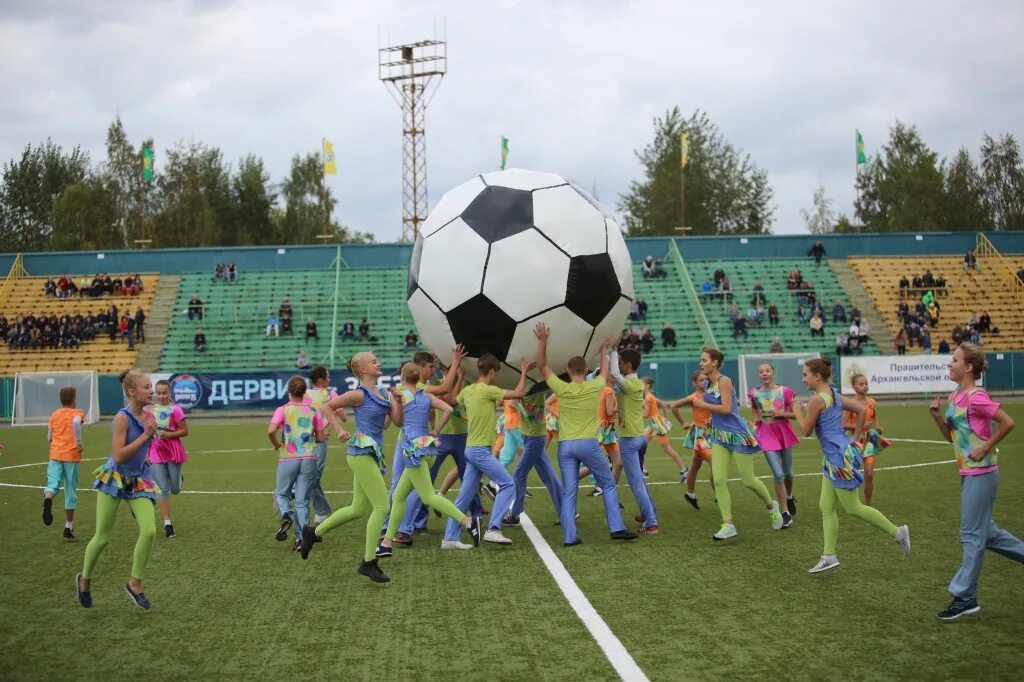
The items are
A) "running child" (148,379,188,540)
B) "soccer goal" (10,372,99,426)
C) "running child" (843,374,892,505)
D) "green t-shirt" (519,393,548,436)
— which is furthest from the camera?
"soccer goal" (10,372,99,426)

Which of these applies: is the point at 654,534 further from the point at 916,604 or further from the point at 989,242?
the point at 989,242

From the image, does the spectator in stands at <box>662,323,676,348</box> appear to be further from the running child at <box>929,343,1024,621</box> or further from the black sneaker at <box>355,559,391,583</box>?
the running child at <box>929,343,1024,621</box>

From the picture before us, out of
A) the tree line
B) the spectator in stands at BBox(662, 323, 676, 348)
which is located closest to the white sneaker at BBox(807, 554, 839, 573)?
the spectator in stands at BBox(662, 323, 676, 348)

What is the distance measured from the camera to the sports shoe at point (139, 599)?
24.0 feet

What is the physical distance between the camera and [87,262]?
43344 millimetres

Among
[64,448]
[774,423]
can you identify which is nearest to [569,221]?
[774,423]

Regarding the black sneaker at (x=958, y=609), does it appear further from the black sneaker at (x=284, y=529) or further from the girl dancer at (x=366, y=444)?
the black sneaker at (x=284, y=529)

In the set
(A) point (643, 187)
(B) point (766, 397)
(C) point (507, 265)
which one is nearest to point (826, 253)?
(A) point (643, 187)

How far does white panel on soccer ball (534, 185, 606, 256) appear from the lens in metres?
8.74

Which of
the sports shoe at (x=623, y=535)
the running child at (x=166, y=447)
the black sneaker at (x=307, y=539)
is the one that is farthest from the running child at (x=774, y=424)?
the running child at (x=166, y=447)

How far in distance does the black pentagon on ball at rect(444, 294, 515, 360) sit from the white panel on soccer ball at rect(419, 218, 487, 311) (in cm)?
8

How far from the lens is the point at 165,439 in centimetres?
1112

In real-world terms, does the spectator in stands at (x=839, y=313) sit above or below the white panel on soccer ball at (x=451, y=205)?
below

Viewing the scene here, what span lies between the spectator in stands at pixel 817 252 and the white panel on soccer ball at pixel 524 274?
37357 mm
